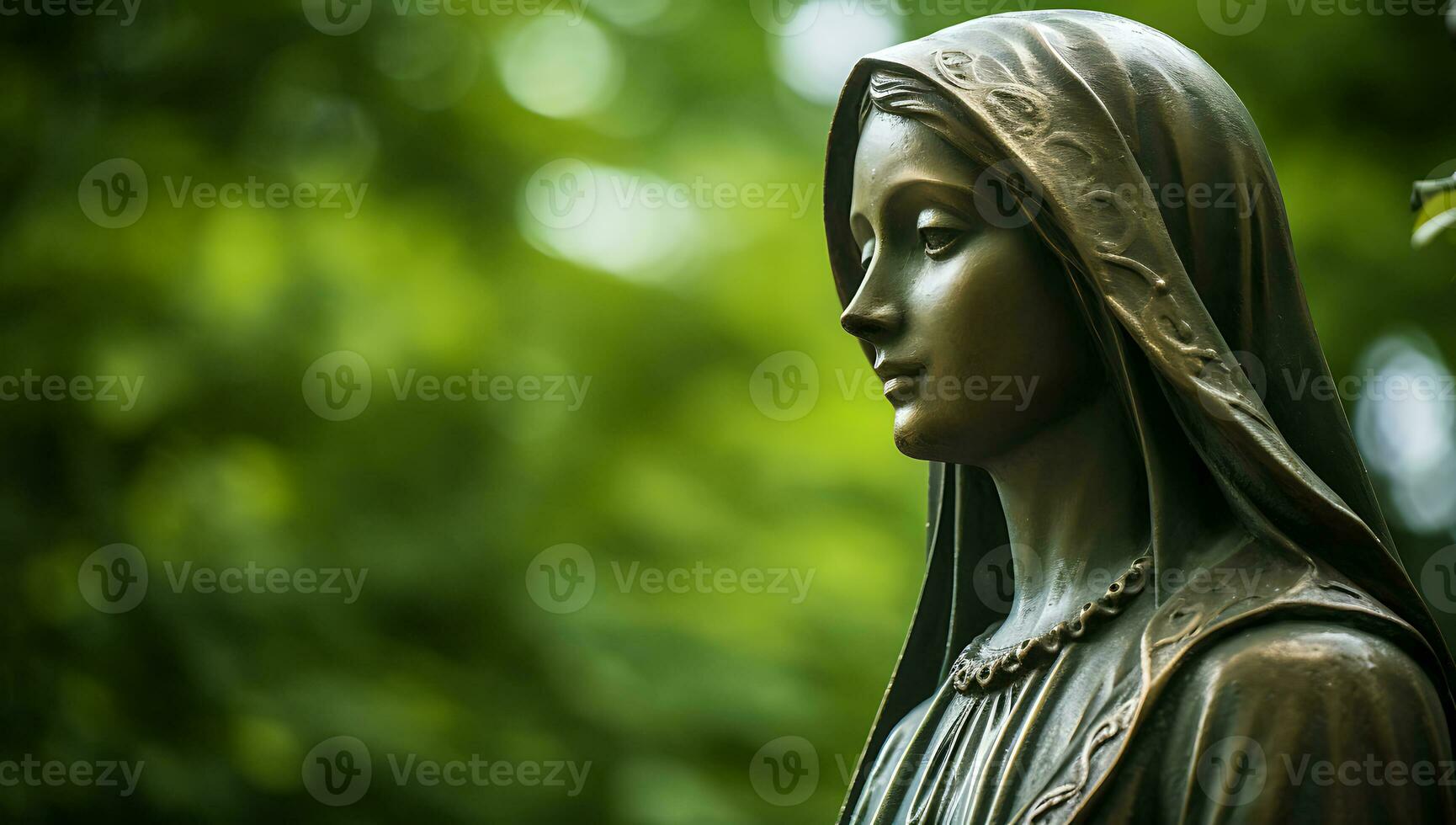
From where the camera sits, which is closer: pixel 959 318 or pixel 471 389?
pixel 959 318

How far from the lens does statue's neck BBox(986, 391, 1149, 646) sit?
250 cm

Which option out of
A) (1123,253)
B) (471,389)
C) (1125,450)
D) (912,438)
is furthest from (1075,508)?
(471,389)

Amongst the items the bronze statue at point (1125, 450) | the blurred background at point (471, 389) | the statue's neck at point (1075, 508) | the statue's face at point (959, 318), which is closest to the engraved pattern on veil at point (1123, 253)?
the bronze statue at point (1125, 450)

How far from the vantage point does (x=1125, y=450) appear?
99.7 inches

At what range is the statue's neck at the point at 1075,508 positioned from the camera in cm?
250

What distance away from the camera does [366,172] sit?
738 centimetres

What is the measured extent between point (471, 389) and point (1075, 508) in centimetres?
479

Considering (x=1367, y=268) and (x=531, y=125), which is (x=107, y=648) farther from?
(x=1367, y=268)

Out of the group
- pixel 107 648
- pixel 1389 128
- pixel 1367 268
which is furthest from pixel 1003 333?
pixel 107 648

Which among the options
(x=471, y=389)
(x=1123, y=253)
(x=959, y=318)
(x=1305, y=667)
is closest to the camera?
(x=1305, y=667)

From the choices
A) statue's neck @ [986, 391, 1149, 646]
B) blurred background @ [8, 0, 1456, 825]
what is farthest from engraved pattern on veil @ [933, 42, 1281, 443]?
blurred background @ [8, 0, 1456, 825]

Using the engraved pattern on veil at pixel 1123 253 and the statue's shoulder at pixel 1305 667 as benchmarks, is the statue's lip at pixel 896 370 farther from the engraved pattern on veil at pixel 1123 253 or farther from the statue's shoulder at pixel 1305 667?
the statue's shoulder at pixel 1305 667

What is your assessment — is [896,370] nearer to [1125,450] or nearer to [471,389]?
[1125,450]

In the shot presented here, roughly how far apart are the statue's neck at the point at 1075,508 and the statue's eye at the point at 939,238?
1.11 feet
